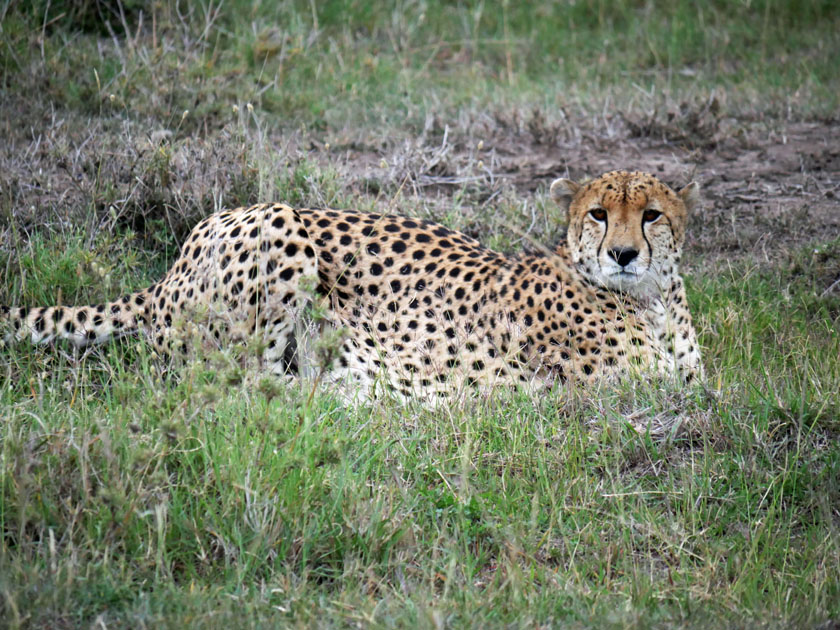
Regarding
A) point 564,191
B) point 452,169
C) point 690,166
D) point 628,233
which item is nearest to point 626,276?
point 628,233

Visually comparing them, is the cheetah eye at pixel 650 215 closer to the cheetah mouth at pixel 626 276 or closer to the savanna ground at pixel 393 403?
the cheetah mouth at pixel 626 276

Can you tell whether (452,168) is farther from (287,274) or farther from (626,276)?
(626,276)

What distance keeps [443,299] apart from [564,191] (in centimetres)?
75

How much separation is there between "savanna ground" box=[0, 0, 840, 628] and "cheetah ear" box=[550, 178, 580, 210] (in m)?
0.88

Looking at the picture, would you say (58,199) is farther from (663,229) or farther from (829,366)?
(829,366)

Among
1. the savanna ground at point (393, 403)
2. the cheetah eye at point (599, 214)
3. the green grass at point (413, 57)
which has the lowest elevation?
the savanna ground at point (393, 403)

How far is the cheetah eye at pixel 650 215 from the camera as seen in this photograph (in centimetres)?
431

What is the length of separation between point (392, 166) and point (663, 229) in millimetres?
2329

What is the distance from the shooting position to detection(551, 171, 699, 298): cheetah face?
4.24 m

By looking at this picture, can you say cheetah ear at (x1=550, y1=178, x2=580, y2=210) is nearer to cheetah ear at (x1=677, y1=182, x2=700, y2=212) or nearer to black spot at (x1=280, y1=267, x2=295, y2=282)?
cheetah ear at (x1=677, y1=182, x2=700, y2=212)

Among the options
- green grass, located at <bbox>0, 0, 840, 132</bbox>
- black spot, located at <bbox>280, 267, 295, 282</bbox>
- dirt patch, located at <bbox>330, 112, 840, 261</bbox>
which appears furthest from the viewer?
green grass, located at <bbox>0, 0, 840, 132</bbox>

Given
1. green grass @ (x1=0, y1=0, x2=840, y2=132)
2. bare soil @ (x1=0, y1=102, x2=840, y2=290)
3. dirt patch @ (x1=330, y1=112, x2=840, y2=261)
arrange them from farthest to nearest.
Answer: green grass @ (x1=0, y1=0, x2=840, y2=132) → dirt patch @ (x1=330, y1=112, x2=840, y2=261) → bare soil @ (x1=0, y1=102, x2=840, y2=290)

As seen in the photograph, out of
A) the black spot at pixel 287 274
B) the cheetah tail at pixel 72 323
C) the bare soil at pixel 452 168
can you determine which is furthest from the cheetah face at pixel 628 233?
the cheetah tail at pixel 72 323

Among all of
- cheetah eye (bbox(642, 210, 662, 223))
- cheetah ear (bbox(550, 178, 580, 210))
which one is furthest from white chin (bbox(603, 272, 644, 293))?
cheetah ear (bbox(550, 178, 580, 210))
